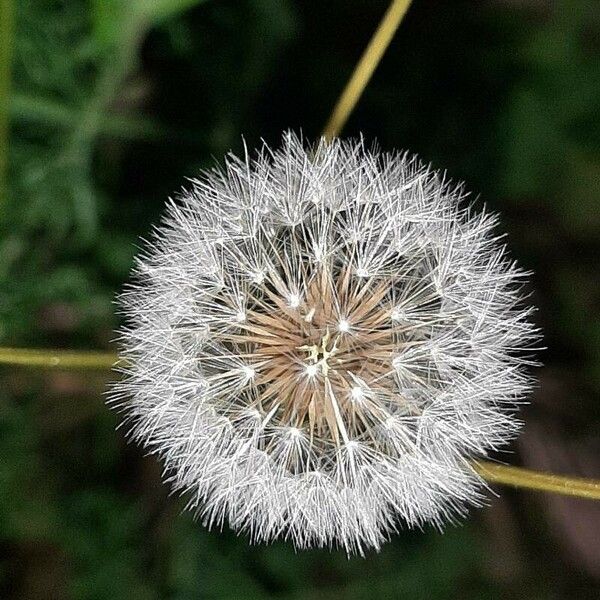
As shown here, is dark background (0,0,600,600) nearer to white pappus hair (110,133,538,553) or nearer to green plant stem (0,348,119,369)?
green plant stem (0,348,119,369)

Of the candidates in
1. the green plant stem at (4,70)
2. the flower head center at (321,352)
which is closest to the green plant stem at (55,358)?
the flower head center at (321,352)

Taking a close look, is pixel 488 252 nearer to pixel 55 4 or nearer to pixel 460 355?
pixel 460 355

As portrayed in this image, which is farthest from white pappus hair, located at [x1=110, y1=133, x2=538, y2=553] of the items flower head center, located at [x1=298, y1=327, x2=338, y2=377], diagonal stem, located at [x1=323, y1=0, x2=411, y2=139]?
diagonal stem, located at [x1=323, y1=0, x2=411, y2=139]

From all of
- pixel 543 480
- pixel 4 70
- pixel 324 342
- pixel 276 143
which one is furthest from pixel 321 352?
pixel 276 143

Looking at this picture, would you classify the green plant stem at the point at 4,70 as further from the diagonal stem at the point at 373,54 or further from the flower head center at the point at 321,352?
the flower head center at the point at 321,352

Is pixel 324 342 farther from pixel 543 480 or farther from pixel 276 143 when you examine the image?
pixel 276 143

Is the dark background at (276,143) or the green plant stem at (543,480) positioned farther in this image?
the dark background at (276,143)
